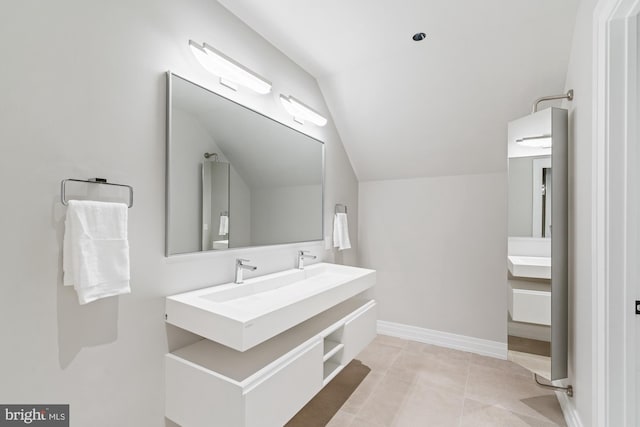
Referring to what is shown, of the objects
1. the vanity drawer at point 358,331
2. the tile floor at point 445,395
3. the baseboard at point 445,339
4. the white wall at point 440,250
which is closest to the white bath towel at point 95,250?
the vanity drawer at point 358,331

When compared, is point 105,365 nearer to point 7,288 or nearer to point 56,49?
point 7,288

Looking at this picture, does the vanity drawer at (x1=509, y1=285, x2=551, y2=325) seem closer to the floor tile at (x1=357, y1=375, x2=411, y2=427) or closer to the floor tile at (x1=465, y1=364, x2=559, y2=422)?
the floor tile at (x1=465, y1=364, x2=559, y2=422)

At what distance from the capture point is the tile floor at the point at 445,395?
6.00 feet

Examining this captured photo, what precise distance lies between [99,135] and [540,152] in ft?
7.82

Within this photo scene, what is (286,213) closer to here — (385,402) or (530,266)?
(385,402)

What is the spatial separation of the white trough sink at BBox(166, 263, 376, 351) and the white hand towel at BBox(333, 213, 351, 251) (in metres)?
0.77

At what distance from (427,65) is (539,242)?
146 cm

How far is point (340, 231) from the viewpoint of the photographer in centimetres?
283

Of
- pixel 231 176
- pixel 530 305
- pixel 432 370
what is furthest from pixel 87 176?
pixel 432 370

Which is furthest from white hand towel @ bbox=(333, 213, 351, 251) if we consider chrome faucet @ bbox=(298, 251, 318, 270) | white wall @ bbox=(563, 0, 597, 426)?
white wall @ bbox=(563, 0, 597, 426)

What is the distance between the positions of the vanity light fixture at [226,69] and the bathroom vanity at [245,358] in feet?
3.89

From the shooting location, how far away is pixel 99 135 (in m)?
1.20

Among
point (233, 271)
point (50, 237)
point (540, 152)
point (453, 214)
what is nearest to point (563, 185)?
point (540, 152)

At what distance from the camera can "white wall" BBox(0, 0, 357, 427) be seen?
996 mm
